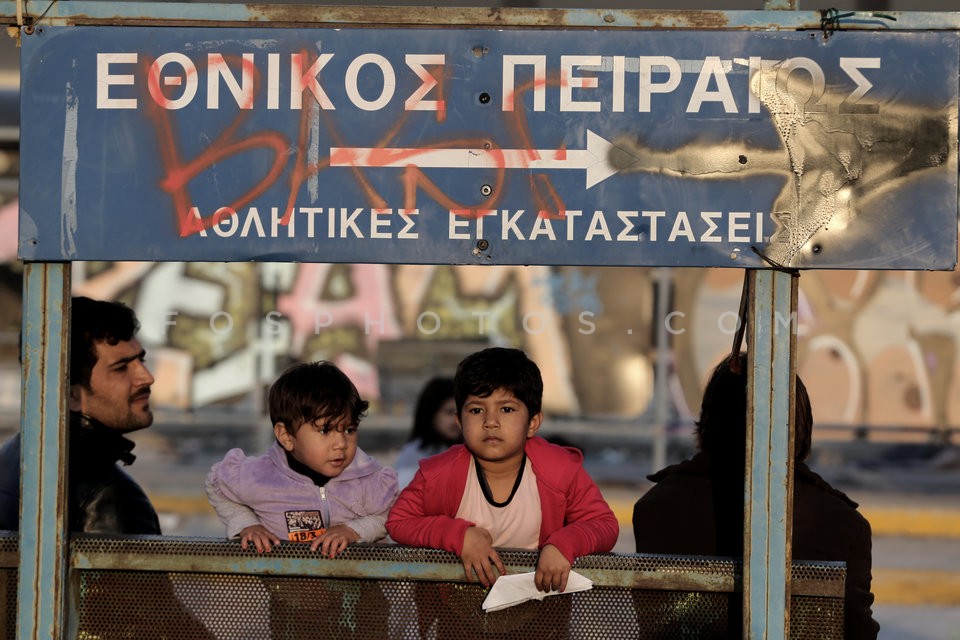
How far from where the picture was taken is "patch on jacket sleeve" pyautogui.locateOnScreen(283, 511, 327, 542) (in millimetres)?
3064

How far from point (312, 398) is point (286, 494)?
245mm

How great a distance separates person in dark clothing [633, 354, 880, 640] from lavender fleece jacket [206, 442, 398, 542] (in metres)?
0.65

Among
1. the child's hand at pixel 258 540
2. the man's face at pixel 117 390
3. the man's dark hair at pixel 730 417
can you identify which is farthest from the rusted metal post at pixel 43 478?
the man's dark hair at pixel 730 417

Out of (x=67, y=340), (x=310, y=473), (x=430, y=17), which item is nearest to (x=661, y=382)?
(x=310, y=473)

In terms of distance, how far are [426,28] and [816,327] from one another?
8.13m

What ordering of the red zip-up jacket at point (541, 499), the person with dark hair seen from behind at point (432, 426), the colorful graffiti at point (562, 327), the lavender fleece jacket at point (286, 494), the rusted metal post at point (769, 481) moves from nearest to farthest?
the rusted metal post at point (769, 481) → the red zip-up jacket at point (541, 499) → the lavender fleece jacket at point (286, 494) → the person with dark hair seen from behind at point (432, 426) → the colorful graffiti at point (562, 327)

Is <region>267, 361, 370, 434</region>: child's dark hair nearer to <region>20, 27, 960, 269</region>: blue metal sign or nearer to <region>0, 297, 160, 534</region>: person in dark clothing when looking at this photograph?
<region>0, 297, 160, 534</region>: person in dark clothing

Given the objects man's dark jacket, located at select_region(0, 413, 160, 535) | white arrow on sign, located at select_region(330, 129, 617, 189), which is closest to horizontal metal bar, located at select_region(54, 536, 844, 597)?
man's dark jacket, located at select_region(0, 413, 160, 535)

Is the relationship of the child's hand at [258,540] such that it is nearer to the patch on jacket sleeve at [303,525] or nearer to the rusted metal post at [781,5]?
the patch on jacket sleeve at [303,525]

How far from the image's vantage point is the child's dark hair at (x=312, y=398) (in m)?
3.24

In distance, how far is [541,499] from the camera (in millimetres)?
3016

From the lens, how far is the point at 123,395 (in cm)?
355

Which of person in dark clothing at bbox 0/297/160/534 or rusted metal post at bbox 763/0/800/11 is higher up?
rusted metal post at bbox 763/0/800/11

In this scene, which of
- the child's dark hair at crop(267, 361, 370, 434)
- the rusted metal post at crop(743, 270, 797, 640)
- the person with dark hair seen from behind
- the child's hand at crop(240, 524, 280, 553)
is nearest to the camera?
the rusted metal post at crop(743, 270, 797, 640)
